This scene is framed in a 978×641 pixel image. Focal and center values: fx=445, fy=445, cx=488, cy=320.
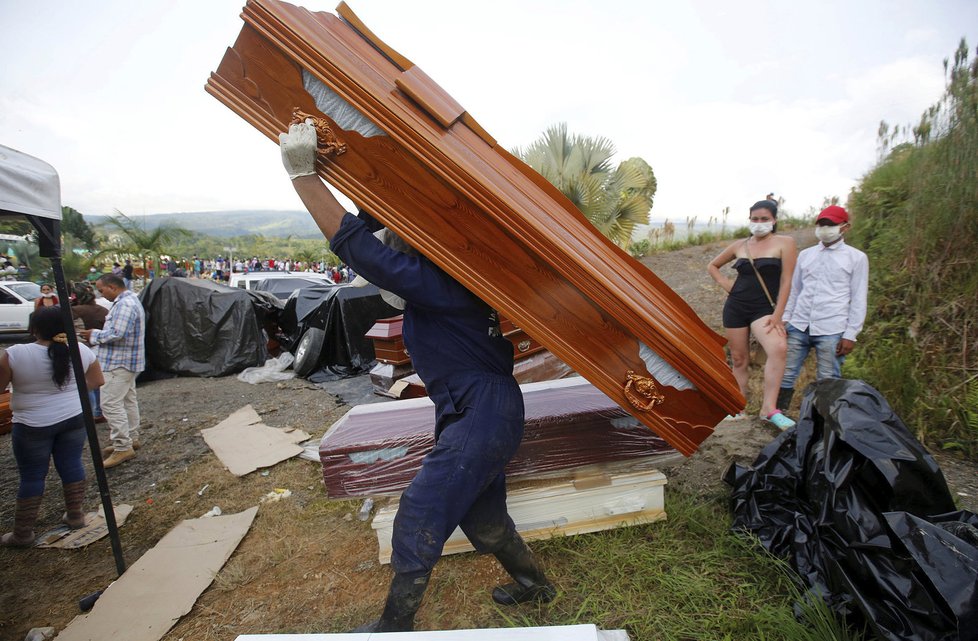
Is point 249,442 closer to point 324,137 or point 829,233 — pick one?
point 324,137

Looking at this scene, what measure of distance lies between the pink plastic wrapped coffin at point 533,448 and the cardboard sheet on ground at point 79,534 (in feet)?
6.27

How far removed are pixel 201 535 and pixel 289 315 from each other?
5749 millimetres

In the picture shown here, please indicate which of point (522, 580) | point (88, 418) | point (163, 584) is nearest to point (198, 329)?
point (88, 418)

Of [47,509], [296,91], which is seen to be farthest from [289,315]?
[296,91]

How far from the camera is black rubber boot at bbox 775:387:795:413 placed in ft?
12.4

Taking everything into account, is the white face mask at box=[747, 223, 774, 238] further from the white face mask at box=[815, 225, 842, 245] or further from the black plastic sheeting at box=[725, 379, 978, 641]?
the black plastic sheeting at box=[725, 379, 978, 641]

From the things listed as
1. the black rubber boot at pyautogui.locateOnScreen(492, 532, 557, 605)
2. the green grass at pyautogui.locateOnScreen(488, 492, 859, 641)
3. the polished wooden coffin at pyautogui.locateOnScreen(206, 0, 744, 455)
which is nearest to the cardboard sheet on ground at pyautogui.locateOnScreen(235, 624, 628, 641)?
the polished wooden coffin at pyautogui.locateOnScreen(206, 0, 744, 455)

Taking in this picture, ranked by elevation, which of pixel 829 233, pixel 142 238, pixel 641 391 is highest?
pixel 142 238

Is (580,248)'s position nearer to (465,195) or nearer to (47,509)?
(465,195)

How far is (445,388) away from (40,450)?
3.38 m

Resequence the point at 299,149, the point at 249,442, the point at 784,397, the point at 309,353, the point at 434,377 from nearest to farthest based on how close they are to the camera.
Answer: the point at 299,149 → the point at 434,377 → the point at 784,397 → the point at 249,442 → the point at 309,353

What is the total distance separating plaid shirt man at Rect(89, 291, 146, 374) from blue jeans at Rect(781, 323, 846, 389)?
597 cm

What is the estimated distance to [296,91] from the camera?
1.61m

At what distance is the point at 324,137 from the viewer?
1.60 meters
